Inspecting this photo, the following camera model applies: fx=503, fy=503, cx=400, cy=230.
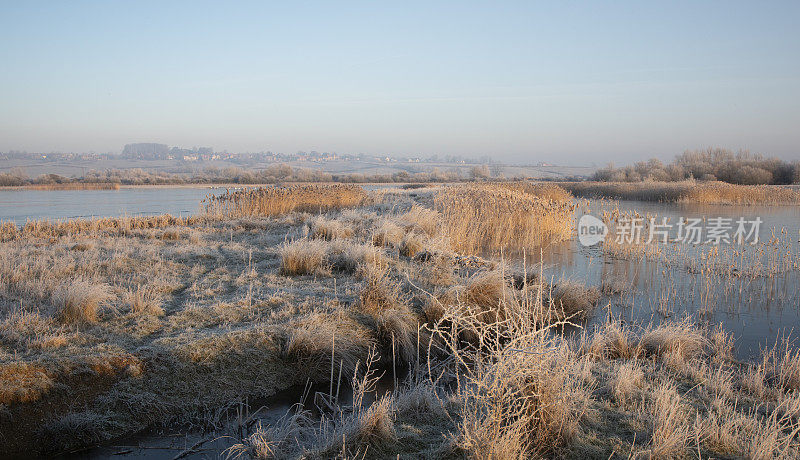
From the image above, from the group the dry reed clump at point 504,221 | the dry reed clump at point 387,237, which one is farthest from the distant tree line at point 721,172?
the dry reed clump at point 387,237

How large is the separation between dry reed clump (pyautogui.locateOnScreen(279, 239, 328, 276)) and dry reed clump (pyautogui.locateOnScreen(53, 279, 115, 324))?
2.85m

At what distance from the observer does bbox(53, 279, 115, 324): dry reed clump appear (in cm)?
541

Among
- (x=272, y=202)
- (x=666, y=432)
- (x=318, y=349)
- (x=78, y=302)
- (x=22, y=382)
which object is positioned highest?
(x=272, y=202)

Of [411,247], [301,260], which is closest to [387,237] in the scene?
[411,247]

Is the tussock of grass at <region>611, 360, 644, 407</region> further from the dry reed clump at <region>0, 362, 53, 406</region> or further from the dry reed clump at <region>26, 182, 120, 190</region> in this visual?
the dry reed clump at <region>26, 182, 120, 190</region>

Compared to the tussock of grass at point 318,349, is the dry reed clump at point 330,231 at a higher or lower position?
higher

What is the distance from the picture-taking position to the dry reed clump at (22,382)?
13.3ft

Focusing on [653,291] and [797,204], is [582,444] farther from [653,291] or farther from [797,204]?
[797,204]

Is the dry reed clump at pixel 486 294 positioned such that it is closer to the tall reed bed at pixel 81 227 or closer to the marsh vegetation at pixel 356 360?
the marsh vegetation at pixel 356 360

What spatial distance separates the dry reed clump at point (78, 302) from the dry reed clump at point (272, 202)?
8.78 meters

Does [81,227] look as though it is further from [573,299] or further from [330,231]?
[573,299]

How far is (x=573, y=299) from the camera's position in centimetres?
782

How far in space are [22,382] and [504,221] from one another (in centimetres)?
1197

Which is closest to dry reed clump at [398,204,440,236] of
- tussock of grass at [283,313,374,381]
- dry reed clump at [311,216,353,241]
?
dry reed clump at [311,216,353,241]
